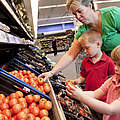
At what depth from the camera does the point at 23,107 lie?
4.75 ft

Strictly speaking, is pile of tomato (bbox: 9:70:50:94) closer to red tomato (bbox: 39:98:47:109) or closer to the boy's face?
red tomato (bbox: 39:98:47:109)

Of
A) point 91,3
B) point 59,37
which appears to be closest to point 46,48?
point 59,37

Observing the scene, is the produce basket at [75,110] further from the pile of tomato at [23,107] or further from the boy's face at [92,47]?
the boy's face at [92,47]

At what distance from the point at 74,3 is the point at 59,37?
375 inches

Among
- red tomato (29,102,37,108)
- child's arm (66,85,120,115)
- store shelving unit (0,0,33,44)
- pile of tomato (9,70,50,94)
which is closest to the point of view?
child's arm (66,85,120,115)

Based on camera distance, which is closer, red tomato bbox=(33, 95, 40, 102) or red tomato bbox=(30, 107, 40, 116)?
red tomato bbox=(30, 107, 40, 116)

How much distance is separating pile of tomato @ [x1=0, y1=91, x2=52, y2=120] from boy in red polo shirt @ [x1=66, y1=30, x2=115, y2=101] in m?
0.79

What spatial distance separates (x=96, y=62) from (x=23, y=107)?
1.15 m

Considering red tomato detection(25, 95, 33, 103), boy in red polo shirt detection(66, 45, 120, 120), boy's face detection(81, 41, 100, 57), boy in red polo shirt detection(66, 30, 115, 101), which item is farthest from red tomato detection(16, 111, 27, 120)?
boy's face detection(81, 41, 100, 57)

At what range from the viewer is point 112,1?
33.2ft

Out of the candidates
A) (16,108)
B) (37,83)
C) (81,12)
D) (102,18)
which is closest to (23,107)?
(16,108)

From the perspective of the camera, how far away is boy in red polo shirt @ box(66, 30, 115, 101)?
6.31ft

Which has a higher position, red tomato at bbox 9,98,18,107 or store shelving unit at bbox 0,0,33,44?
store shelving unit at bbox 0,0,33,44

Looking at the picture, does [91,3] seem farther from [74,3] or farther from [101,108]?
[101,108]
